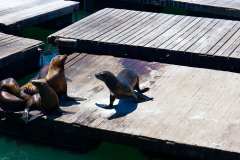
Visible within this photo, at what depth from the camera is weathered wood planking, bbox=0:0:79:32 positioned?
949 centimetres

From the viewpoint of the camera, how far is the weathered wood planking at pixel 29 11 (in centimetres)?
949

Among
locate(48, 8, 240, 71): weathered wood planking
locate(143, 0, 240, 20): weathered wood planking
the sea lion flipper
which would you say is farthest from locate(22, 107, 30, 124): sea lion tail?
locate(143, 0, 240, 20): weathered wood planking

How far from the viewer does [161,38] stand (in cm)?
869

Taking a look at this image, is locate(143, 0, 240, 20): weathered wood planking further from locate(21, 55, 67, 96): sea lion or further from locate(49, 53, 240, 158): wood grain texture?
locate(21, 55, 67, 96): sea lion

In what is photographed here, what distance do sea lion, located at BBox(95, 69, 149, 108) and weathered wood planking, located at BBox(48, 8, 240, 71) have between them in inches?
64.8

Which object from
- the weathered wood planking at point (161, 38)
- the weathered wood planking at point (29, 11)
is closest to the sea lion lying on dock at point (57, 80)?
the weathered wood planking at point (161, 38)

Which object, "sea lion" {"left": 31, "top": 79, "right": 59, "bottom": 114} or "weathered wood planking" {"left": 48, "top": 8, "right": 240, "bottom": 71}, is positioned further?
"weathered wood planking" {"left": 48, "top": 8, "right": 240, "bottom": 71}

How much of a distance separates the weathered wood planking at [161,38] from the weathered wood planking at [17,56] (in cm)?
43

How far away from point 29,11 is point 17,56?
225cm

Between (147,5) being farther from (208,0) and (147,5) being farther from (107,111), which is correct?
(107,111)

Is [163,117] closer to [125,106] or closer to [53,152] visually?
[125,106]

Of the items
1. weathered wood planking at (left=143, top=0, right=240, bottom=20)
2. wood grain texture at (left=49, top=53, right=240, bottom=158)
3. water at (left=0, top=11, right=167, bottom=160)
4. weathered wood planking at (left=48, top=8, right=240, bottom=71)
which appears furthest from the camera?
weathered wood planking at (left=143, top=0, right=240, bottom=20)

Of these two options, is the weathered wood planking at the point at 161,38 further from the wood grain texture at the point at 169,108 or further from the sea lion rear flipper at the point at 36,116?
the sea lion rear flipper at the point at 36,116

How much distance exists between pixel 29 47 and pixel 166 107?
3002mm
